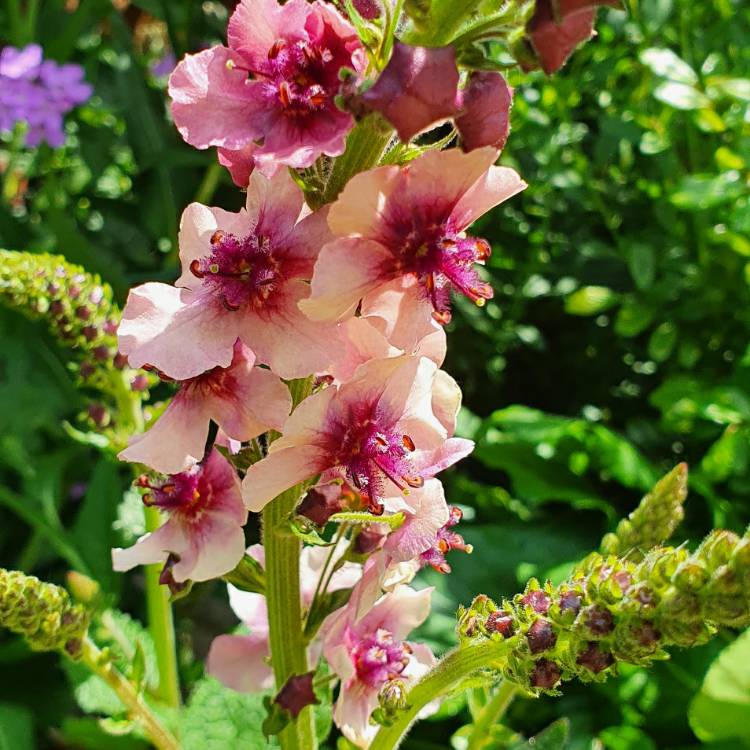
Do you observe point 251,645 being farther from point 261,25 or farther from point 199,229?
point 261,25

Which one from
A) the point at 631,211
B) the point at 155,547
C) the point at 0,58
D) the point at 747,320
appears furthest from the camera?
the point at 0,58

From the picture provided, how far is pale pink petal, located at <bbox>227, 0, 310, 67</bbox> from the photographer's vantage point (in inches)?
22.6

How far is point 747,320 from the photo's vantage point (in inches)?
54.1

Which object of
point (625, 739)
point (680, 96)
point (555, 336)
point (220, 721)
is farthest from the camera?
point (555, 336)

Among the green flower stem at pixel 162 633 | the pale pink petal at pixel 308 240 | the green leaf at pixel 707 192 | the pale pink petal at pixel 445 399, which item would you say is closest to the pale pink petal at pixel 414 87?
the pale pink petal at pixel 308 240

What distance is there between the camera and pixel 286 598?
0.70 meters

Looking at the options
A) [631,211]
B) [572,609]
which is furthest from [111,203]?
[572,609]

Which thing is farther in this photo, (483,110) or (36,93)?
(36,93)

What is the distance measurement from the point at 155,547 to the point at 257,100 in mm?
333

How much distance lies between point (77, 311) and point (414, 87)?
1.65 feet

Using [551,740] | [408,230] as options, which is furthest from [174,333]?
[551,740]

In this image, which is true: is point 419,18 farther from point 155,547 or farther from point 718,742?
point 718,742

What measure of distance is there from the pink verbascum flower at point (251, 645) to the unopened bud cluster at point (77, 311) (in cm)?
24

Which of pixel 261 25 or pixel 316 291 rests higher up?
pixel 261 25
